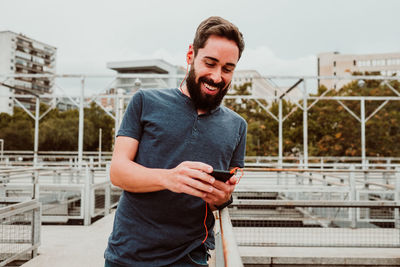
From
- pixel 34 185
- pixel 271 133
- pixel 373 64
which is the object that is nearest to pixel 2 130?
pixel 271 133

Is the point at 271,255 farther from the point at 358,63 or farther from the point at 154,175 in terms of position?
the point at 358,63

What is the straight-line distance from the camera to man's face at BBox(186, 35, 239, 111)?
54.4 inches

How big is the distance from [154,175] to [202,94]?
41 centimetres

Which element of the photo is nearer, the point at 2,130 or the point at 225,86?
the point at 225,86

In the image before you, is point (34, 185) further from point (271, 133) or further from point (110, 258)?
point (271, 133)

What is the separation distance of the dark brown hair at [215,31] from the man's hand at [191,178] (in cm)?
54

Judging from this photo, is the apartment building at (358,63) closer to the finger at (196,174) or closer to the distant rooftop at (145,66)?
the distant rooftop at (145,66)

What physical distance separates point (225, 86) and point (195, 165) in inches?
19.3

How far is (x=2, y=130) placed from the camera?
40969 millimetres

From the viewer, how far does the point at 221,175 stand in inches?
44.4

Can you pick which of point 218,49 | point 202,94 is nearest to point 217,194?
point 202,94

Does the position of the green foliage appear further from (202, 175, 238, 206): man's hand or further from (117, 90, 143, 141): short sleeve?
(202, 175, 238, 206): man's hand

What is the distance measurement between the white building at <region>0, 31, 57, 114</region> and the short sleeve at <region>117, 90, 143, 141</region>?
3300 inches

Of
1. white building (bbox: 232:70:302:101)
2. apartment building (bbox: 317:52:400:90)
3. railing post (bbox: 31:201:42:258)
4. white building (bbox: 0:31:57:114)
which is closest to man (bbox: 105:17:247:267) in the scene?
white building (bbox: 232:70:302:101)
